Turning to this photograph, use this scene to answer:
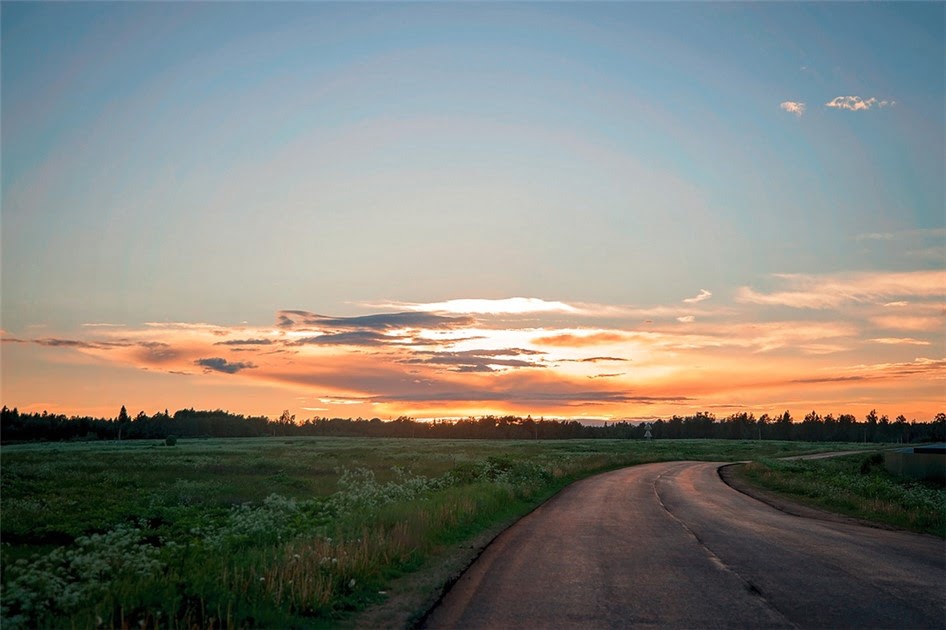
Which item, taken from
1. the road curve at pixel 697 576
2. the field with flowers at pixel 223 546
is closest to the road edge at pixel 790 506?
the road curve at pixel 697 576

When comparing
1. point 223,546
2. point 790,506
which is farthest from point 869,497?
point 223,546

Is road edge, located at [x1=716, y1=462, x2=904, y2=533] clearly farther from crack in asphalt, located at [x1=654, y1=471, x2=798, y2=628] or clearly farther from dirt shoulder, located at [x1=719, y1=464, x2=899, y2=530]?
crack in asphalt, located at [x1=654, y1=471, x2=798, y2=628]

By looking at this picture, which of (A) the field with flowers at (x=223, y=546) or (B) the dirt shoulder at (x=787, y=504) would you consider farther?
(B) the dirt shoulder at (x=787, y=504)

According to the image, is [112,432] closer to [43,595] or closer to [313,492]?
[313,492]

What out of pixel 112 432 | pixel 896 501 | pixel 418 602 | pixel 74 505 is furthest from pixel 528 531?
pixel 112 432

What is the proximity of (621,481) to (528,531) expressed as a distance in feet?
79.9

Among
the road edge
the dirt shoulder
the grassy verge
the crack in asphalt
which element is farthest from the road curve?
the grassy verge

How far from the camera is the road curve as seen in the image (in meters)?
10.4

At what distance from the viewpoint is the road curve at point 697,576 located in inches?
408

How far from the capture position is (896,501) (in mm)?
29344

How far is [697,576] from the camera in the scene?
44.4 ft

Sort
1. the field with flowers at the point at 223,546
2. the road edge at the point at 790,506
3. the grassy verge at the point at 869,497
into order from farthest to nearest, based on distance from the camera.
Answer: the road edge at the point at 790,506
the grassy verge at the point at 869,497
the field with flowers at the point at 223,546

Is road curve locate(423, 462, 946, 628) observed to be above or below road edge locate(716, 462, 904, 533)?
above

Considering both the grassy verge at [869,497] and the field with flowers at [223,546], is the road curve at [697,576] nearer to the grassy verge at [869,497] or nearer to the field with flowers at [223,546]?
the field with flowers at [223,546]
